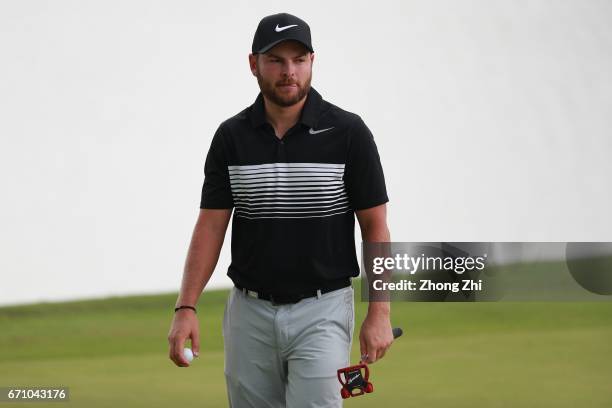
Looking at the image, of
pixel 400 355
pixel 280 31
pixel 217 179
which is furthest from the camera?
pixel 400 355

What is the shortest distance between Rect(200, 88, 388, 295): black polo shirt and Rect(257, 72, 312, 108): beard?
6 centimetres

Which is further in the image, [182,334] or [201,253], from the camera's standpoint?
[201,253]

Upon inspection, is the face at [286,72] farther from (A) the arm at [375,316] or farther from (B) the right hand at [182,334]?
(B) the right hand at [182,334]

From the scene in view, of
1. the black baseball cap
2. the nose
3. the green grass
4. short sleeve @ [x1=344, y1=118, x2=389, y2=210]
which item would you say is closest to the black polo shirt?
short sleeve @ [x1=344, y1=118, x2=389, y2=210]

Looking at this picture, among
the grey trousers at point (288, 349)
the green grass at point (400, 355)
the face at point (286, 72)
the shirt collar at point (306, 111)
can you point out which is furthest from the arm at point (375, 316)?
the green grass at point (400, 355)

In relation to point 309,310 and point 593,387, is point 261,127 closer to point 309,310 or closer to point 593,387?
point 309,310

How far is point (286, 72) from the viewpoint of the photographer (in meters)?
3.70

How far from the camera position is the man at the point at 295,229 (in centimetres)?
369

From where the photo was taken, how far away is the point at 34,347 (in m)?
9.45

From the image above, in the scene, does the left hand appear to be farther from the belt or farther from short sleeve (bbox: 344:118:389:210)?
short sleeve (bbox: 344:118:389:210)

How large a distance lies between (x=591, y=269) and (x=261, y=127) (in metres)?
6.51

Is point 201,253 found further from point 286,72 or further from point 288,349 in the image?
point 286,72

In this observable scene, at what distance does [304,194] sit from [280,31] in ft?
1.91

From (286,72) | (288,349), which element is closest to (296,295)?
(288,349)
